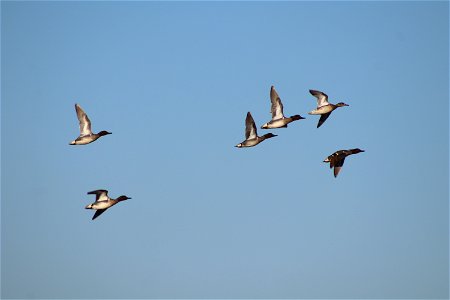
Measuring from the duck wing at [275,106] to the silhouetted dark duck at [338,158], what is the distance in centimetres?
394

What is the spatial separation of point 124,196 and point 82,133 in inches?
194

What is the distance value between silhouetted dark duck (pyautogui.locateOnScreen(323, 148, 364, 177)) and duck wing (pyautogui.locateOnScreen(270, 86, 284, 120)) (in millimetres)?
3943

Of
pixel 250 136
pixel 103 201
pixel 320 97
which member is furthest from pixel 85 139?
pixel 320 97

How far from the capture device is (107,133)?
53312 mm

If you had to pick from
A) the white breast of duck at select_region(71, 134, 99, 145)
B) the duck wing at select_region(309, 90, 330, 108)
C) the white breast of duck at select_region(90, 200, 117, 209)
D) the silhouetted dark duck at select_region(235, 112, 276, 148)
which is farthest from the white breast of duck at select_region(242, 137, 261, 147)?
the white breast of duck at select_region(71, 134, 99, 145)

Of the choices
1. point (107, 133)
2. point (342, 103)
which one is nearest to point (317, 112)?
point (342, 103)

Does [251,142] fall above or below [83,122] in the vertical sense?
below

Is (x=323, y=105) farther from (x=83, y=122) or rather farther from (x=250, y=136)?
(x=83, y=122)

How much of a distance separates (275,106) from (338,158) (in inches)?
199

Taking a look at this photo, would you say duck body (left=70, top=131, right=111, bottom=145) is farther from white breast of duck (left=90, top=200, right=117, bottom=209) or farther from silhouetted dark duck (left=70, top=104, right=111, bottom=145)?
white breast of duck (left=90, top=200, right=117, bottom=209)

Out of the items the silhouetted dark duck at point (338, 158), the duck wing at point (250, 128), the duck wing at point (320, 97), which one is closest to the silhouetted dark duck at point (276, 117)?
the duck wing at point (250, 128)

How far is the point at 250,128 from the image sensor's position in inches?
2125

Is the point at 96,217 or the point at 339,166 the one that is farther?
the point at 339,166

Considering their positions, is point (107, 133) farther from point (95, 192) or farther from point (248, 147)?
point (248, 147)
